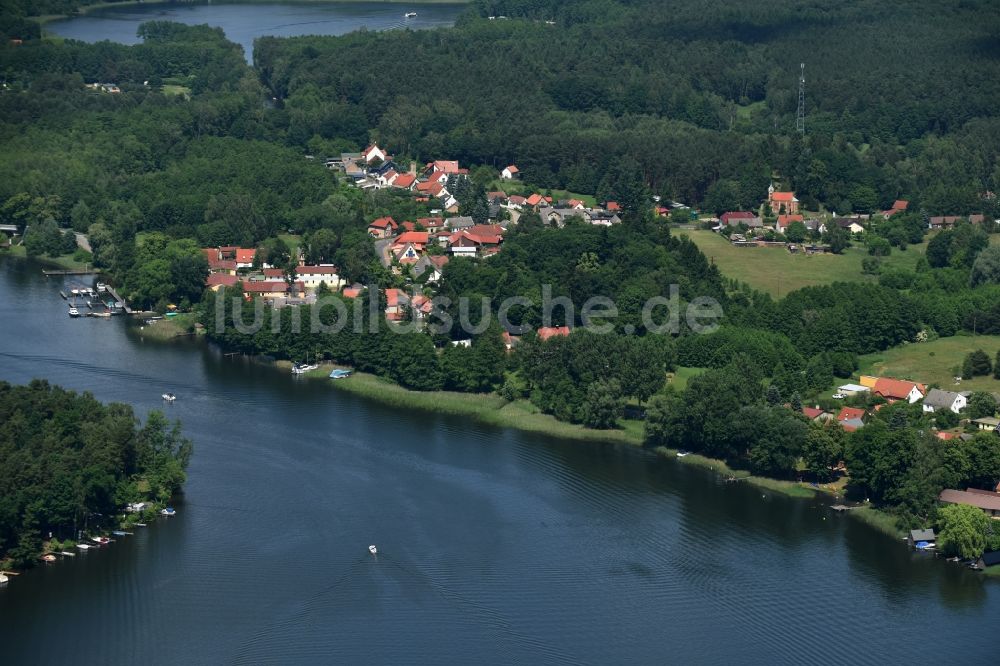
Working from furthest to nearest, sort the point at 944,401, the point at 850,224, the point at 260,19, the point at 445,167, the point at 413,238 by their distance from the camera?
the point at 260,19
the point at 445,167
the point at 850,224
the point at 413,238
the point at 944,401

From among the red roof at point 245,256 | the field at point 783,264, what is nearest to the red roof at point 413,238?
the red roof at point 245,256

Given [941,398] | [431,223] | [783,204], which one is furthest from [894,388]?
[783,204]

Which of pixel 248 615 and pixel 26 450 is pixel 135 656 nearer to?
pixel 248 615

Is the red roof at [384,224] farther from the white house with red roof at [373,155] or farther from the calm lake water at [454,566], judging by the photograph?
the calm lake water at [454,566]

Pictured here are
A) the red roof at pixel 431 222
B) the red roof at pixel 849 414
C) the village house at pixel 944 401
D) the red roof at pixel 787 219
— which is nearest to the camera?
the red roof at pixel 849 414

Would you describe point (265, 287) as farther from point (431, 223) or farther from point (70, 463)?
point (70, 463)

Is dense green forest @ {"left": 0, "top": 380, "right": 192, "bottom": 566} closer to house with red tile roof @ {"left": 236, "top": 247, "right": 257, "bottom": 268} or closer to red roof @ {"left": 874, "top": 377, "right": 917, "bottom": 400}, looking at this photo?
house with red tile roof @ {"left": 236, "top": 247, "right": 257, "bottom": 268}

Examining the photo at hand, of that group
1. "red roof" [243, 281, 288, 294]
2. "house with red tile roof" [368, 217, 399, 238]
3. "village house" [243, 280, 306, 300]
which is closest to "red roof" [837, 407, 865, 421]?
"village house" [243, 280, 306, 300]
